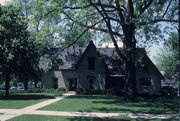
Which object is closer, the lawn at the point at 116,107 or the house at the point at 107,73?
the lawn at the point at 116,107

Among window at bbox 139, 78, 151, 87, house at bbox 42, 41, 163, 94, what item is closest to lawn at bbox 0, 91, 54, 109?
house at bbox 42, 41, 163, 94

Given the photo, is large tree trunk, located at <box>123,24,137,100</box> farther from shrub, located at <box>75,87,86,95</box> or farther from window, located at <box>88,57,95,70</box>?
window, located at <box>88,57,95,70</box>

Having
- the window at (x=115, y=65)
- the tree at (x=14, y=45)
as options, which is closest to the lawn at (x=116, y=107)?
the tree at (x=14, y=45)

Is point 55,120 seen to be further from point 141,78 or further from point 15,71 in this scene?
point 141,78

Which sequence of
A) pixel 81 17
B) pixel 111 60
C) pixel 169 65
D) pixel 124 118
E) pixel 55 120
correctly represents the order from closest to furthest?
pixel 55 120, pixel 124 118, pixel 81 17, pixel 111 60, pixel 169 65

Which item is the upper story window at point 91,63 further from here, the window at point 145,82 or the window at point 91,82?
the window at point 145,82

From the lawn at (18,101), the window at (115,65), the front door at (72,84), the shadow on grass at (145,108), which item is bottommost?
the shadow on grass at (145,108)

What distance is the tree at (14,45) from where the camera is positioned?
26.5 m

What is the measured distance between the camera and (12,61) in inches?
1045

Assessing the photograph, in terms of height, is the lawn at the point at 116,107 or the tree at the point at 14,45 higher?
the tree at the point at 14,45

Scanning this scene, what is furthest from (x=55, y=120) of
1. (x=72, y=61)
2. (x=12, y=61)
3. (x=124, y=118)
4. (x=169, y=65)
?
(x=169, y=65)

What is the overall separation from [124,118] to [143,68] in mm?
23881

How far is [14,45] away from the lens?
26.5 m

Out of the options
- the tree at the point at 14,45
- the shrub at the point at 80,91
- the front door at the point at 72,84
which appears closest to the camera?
the tree at the point at 14,45
